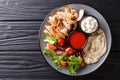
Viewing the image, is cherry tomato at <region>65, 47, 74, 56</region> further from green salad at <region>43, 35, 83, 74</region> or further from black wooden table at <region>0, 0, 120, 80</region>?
black wooden table at <region>0, 0, 120, 80</region>

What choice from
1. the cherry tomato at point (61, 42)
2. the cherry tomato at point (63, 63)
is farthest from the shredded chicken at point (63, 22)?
the cherry tomato at point (63, 63)

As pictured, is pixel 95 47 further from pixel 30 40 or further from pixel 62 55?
pixel 30 40

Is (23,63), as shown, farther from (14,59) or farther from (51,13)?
(51,13)

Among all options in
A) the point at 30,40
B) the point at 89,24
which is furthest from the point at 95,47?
the point at 30,40

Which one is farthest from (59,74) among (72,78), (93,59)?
(93,59)

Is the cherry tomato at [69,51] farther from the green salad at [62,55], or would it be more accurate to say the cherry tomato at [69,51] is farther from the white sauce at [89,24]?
the white sauce at [89,24]

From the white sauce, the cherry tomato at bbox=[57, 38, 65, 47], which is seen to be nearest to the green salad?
the cherry tomato at bbox=[57, 38, 65, 47]

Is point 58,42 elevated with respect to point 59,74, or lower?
elevated
